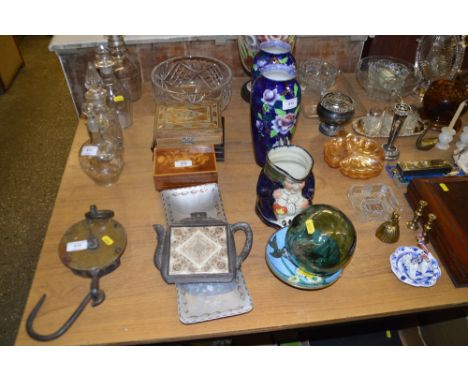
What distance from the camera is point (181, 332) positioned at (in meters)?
0.76

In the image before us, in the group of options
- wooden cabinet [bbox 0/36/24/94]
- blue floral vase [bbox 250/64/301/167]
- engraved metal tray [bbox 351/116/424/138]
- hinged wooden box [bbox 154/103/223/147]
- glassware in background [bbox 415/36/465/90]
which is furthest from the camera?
wooden cabinet [bbox 0/36/24/94]

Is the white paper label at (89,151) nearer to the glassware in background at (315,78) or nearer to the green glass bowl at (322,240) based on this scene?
the green glass bowl at (322,240)

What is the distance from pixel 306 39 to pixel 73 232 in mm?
1094

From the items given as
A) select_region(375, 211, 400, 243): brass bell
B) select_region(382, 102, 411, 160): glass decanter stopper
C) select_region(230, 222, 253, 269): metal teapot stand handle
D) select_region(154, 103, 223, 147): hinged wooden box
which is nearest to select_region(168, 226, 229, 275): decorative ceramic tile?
select_region(230, 222, 253, 269): metal teapot stand handle

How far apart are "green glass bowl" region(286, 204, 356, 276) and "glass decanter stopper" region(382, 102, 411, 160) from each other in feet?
1.58

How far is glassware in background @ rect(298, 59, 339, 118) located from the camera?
140 cm

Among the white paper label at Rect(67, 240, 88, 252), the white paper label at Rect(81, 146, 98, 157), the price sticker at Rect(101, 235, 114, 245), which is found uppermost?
the white paper label at Rect(81, 146, 98, 157)

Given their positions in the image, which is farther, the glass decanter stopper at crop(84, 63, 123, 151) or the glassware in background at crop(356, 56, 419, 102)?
the glassware in background at crop(356, 56, 419, 102)

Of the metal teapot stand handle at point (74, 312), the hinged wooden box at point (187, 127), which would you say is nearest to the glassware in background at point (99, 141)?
the hinged wooden box at point (187, 127)

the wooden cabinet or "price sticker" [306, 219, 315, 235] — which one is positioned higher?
"price sticker" [306, 219, 315, 235]

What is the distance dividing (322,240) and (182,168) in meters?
0.44

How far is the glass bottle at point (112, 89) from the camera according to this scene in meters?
1.13

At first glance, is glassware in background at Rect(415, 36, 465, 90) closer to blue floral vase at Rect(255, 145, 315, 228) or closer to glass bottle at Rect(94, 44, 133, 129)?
blue floral vase at Rect(255, 145, 315, 228)

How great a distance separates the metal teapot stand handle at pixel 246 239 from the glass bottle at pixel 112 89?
57cm
